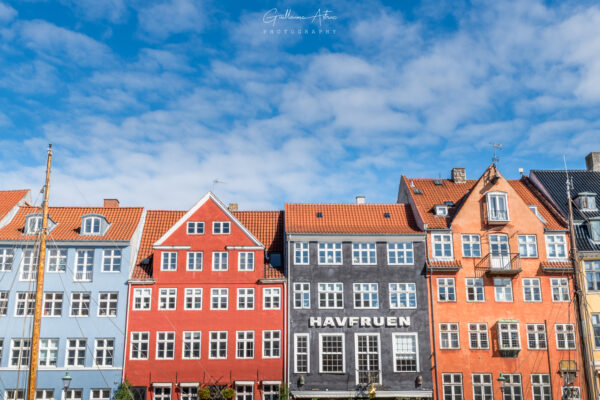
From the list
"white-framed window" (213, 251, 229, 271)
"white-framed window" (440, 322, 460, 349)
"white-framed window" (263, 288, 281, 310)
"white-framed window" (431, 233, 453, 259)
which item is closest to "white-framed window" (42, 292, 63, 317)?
"white-framed window" (213, 251, 229, 271)

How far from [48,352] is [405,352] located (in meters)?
23.1

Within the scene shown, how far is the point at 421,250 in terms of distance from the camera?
44.0 metres

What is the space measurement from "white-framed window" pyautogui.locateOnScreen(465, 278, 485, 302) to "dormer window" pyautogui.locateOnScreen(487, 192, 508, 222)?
4411mm

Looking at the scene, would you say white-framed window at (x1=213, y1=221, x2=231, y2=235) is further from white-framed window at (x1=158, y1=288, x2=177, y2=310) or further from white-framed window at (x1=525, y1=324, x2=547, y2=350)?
white-framed window at (x1=525, y1=324, x2=547, y2=350)

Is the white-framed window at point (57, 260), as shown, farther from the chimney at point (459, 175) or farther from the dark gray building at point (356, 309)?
the chimney at point (459, 175)

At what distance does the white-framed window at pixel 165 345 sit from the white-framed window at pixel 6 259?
11.1m

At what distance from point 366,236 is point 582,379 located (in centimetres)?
1671

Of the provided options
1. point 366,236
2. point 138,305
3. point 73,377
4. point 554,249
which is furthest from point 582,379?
point 73,377

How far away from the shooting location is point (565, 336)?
42656 millimetres

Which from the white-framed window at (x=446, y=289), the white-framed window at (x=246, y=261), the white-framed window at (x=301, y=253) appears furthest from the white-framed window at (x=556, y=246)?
the white-framed window at (x=246, y=261)

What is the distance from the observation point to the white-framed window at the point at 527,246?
4431cm

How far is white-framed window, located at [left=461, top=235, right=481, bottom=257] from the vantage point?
4419 cm

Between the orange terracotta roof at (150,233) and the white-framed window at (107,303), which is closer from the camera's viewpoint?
the white-framed window at (107,303)

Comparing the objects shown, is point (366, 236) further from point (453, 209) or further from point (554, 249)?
point (554, 249)
